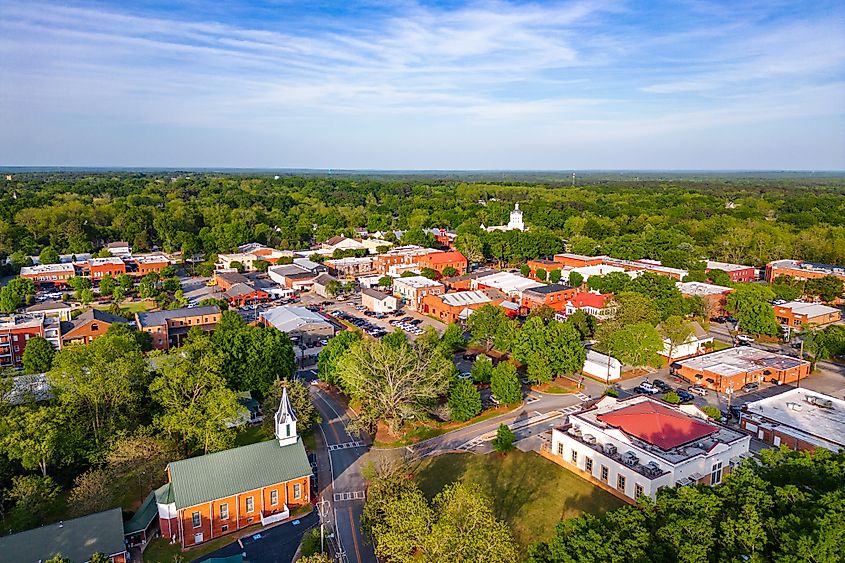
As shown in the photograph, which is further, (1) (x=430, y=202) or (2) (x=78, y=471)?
(1) (x=430, y=202)

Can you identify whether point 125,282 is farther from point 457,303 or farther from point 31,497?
point 31,497

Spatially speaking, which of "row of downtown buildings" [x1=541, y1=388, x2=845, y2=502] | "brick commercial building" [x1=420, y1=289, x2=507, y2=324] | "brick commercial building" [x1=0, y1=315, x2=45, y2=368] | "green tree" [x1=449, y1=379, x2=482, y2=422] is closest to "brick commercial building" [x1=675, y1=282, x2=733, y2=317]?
"brick commercial building" [x1=420, y1=289, x2=507, y2=324]

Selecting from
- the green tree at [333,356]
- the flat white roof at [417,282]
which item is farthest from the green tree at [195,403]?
the flat white roof at [417,282]

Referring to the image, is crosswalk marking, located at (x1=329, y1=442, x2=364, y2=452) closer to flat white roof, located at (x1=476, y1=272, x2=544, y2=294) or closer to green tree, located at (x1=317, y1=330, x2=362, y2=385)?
green tree, located at (x1=317, y1=330, x2=362, y2=385)

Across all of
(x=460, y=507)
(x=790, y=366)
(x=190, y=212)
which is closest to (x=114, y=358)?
(x=460, y=507)

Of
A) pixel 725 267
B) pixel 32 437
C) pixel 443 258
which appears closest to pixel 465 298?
pixel 443 258

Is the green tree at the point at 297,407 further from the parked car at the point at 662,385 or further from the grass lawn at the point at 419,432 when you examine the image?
the parked car at the point at 662,385

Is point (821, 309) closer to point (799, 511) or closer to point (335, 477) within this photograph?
point (799, 511)
